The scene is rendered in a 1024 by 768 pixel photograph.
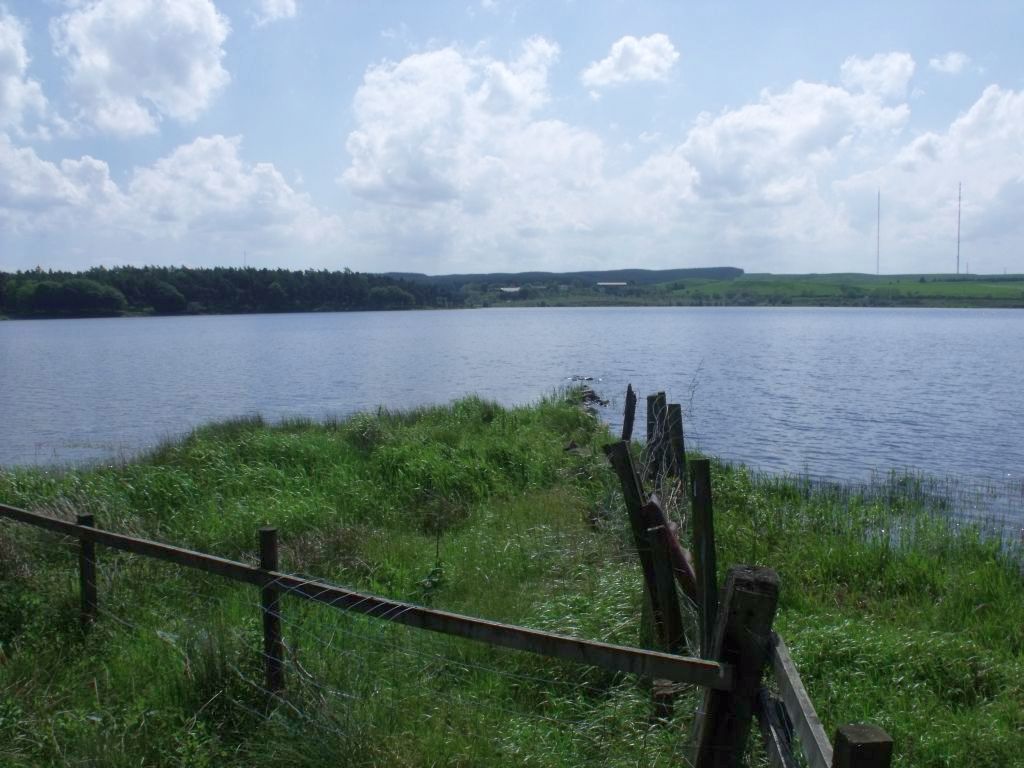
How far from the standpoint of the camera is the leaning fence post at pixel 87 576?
23.9 feet

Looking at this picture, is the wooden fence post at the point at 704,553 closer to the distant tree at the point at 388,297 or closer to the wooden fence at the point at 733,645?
the wooden fence at the point at 733,645

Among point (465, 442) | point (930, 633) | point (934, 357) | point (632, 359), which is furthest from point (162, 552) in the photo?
point (934, 357)

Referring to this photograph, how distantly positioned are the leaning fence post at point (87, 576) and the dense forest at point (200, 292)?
135451 mm

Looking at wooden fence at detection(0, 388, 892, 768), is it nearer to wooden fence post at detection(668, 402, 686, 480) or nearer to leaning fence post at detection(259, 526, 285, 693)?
leaning fence post at detection(259, 526, 285, 693)

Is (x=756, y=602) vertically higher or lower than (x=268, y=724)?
higher

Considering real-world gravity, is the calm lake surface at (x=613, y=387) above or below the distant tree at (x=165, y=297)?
below

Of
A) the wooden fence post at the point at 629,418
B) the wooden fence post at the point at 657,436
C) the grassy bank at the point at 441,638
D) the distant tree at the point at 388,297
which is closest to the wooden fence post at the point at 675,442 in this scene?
the wooden fence post at the point at 657,436

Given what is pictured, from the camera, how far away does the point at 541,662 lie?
6.59 m

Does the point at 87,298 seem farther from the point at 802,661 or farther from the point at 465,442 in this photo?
the point at 802,661

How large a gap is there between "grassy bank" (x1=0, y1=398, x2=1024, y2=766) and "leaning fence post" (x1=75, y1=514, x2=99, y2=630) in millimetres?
179

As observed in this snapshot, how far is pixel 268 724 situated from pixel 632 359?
163 ft

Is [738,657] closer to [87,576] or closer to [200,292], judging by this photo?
[87,576]

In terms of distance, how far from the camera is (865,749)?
2.73m

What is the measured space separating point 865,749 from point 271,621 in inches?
159
